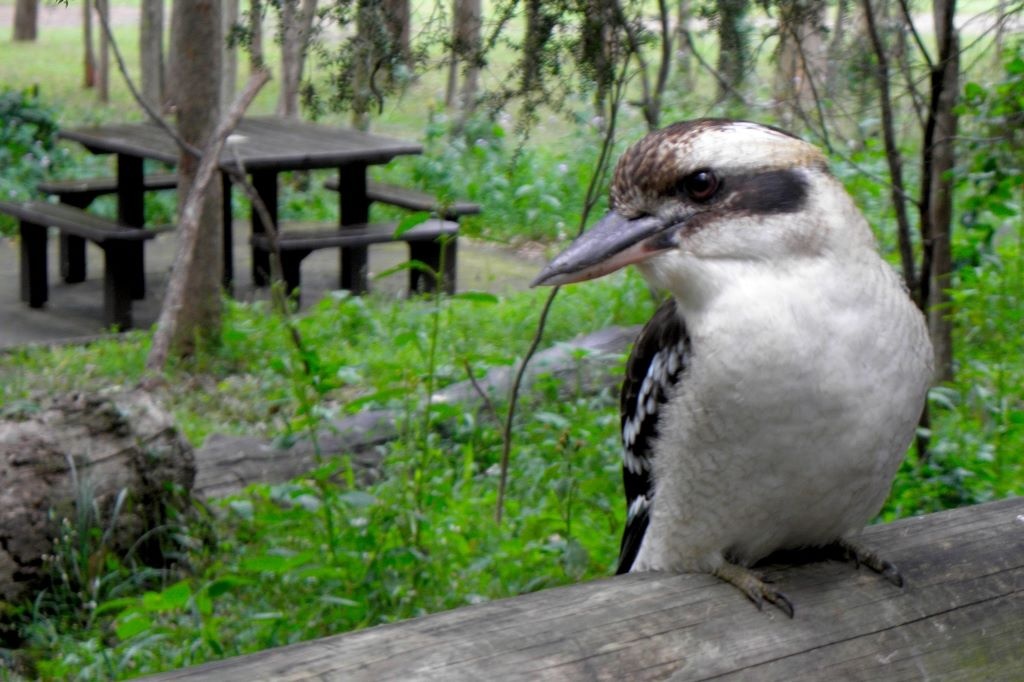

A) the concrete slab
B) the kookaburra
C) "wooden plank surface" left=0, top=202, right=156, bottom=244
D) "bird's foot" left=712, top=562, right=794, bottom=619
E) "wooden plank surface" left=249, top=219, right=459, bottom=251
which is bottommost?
the concrete slab

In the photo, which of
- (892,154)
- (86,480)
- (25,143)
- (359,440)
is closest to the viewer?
(86,480)

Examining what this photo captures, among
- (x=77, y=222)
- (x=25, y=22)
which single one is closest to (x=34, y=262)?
(x=77, y=222)

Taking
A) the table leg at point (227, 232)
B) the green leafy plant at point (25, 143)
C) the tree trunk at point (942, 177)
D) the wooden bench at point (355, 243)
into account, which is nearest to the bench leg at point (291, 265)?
the wooden bench at point (355, 243)

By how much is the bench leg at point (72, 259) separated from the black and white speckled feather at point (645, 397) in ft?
20.5

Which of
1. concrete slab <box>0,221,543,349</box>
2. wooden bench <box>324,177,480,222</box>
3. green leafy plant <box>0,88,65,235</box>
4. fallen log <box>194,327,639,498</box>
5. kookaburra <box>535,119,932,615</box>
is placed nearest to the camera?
kookaburra <box>535,119,932,615</box>

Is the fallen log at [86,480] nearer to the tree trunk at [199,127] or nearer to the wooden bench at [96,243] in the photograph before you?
the tree trunk at [199,127]

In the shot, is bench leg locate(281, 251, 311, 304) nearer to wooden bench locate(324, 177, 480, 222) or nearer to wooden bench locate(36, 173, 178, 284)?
wooden bench locate(324, 177, 480, 222)

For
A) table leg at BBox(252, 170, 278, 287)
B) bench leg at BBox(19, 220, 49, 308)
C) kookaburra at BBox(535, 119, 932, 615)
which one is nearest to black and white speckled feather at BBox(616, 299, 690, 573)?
kookaburra at BBox(535, 119, 932, 615)

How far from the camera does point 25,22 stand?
71.1 feet

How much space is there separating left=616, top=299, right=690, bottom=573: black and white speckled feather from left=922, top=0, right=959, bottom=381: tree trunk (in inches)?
→ 61.9

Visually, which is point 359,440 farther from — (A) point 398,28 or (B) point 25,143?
(B) point 25,143

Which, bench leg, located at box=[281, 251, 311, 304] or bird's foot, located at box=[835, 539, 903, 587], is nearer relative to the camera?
bird's foot, located at box=[835, 539, 903, 587]

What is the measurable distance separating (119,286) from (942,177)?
14.2 feet

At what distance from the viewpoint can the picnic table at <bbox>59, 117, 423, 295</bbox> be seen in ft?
23.7
